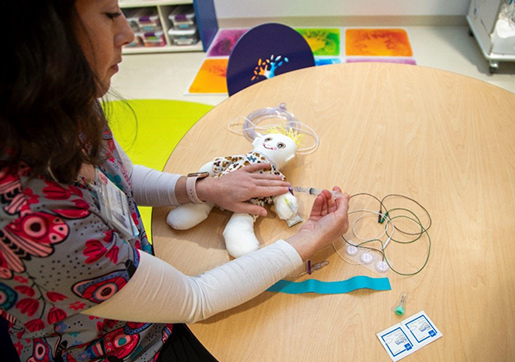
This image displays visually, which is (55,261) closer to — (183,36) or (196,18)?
(196,18)

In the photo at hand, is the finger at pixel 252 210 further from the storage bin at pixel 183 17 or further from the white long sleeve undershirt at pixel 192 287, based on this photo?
the storage bin at pixel 183 17

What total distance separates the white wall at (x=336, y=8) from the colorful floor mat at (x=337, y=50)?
0.44 feet

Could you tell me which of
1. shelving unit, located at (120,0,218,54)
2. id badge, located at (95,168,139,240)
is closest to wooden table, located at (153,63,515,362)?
id badge, located at (95,168,139,240)

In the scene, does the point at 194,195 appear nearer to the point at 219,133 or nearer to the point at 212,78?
the point at 219,133

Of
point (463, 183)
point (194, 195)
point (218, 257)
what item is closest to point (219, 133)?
point (194, 195)

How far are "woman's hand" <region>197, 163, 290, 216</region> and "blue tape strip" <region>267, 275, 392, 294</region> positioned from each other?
0.18 m

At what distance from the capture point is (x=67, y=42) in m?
0.49

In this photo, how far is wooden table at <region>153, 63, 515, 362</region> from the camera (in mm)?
664

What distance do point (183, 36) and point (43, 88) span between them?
280cm

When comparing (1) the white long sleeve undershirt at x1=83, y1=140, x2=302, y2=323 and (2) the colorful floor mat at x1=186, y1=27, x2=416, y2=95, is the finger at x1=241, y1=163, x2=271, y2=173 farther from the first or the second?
(2) the colorful floor mat at x1=186, y1=27, x2=416, y2=95

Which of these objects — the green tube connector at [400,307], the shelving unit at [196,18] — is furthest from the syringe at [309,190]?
the shelving unit at [196,18]

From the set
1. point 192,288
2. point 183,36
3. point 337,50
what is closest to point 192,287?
point 192,288

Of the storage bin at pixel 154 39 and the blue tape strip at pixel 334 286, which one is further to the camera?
the storage bin at pixel 154 39

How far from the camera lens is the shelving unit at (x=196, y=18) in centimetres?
282
